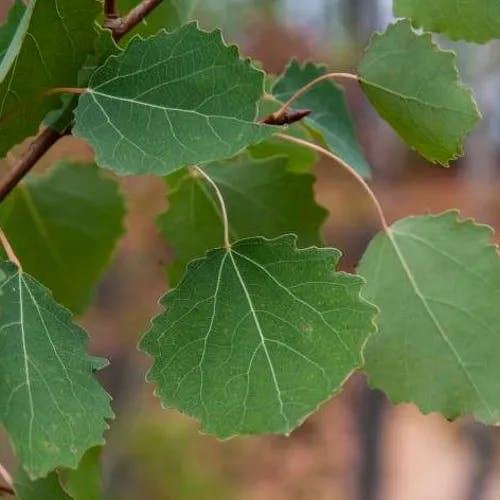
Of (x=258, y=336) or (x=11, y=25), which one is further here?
(x=11, y=25)

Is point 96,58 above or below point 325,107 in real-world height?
above

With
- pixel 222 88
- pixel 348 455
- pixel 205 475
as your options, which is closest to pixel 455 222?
pixel 222 88

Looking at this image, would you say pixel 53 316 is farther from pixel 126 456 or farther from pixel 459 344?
pixel 126 456

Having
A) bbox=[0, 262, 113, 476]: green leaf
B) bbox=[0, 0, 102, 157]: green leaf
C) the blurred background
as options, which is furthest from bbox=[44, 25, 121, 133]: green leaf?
the blurred background

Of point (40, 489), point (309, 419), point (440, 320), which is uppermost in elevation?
point (440, 320)

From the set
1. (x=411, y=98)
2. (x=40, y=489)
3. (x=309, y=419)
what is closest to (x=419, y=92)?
(x=411, y=98)

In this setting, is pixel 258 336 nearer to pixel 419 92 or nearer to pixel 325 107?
pixel 419 92
